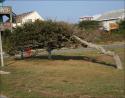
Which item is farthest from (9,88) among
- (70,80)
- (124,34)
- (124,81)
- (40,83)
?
(124,34)

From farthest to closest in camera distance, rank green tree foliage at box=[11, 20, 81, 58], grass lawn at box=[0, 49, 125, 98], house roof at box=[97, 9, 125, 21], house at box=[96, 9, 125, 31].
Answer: house roof at box=[97, 9, 125, 21], house at box=[96, 9, 125, 31], green tree foliage at box=[11, 20, 81, 58], grass lawn at box=[0, 49, 125, 98]

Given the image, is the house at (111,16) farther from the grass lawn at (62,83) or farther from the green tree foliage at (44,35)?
the grass lawn at (62,83)

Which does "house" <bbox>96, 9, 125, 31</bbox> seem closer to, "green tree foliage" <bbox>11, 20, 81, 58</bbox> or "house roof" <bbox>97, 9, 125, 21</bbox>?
"house roof" <bbox>97, 9, 125, 21</bbox>

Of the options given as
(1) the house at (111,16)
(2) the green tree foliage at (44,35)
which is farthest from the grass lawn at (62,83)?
(1) the house at (111,16)

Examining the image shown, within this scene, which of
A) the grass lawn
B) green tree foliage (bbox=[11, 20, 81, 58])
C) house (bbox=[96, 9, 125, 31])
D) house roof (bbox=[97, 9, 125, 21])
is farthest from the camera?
house roof (bbox=[97, 9, 125, 21])

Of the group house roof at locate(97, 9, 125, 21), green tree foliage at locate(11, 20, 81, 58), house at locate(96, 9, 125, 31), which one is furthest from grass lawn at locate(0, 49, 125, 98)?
house roof at locate(97, 9, 125, 21)

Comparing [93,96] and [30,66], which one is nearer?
[93,96]

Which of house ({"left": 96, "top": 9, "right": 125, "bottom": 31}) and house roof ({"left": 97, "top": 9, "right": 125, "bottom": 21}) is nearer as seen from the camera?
house ({"left": 96, "top": 9, "right": 125, "bottom": 31})

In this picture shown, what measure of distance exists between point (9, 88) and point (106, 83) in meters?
3.87

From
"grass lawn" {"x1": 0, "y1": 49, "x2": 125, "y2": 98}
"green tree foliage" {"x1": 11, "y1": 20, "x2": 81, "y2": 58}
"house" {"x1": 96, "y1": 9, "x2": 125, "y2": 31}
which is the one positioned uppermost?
"house" {"x1": 96, "y1": 9, "x2": 125, "y2": 31}

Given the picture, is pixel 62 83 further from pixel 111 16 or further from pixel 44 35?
pixel 111 16

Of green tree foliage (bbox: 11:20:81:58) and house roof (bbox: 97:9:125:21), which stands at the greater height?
house roof (bbox: 97:9:125:21)

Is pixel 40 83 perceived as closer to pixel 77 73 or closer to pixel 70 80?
pixel 70 80

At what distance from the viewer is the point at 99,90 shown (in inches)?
537
